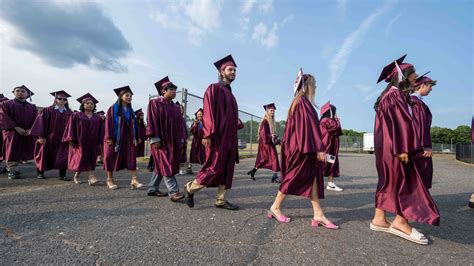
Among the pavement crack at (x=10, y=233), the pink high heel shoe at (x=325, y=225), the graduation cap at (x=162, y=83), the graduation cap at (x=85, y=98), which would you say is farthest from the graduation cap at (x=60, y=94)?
the pink high heel shoe at (x=325, y=225)

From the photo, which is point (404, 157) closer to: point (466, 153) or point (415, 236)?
point (415, 236)

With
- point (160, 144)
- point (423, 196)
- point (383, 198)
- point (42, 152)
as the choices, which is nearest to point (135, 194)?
point (160, 144)

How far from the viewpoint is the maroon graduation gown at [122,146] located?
222 inches

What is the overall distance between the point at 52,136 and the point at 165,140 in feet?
13.5

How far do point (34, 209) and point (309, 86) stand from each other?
14.1ft

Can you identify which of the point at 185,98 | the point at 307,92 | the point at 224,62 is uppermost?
the point at 185,98

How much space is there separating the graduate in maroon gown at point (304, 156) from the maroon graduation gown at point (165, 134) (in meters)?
1.98

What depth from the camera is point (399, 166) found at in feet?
10.9

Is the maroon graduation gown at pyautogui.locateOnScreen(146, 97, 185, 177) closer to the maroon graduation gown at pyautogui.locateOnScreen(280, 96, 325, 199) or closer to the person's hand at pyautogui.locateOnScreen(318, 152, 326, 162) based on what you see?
the maroon graduation gown at pyautogui.locateOnScreen(280, 96, 325, 199)

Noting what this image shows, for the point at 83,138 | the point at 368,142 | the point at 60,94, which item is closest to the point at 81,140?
the point at 83,138

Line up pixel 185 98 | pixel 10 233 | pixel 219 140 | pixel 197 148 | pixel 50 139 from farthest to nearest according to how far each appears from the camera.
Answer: pixel 185 98, pixel 197 148, pixel 50 139, pixel 219 140, pixel 10 233

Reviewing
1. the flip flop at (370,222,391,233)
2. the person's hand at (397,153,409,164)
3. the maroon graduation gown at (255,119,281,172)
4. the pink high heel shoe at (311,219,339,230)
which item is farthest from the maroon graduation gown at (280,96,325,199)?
the maroon graduation gown at (255,119,281,172)

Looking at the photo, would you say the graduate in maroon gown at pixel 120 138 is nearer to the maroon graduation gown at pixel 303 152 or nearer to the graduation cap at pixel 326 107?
the maroon graduation gown at pixel 303 152

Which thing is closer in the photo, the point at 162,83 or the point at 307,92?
the point at 307,92
